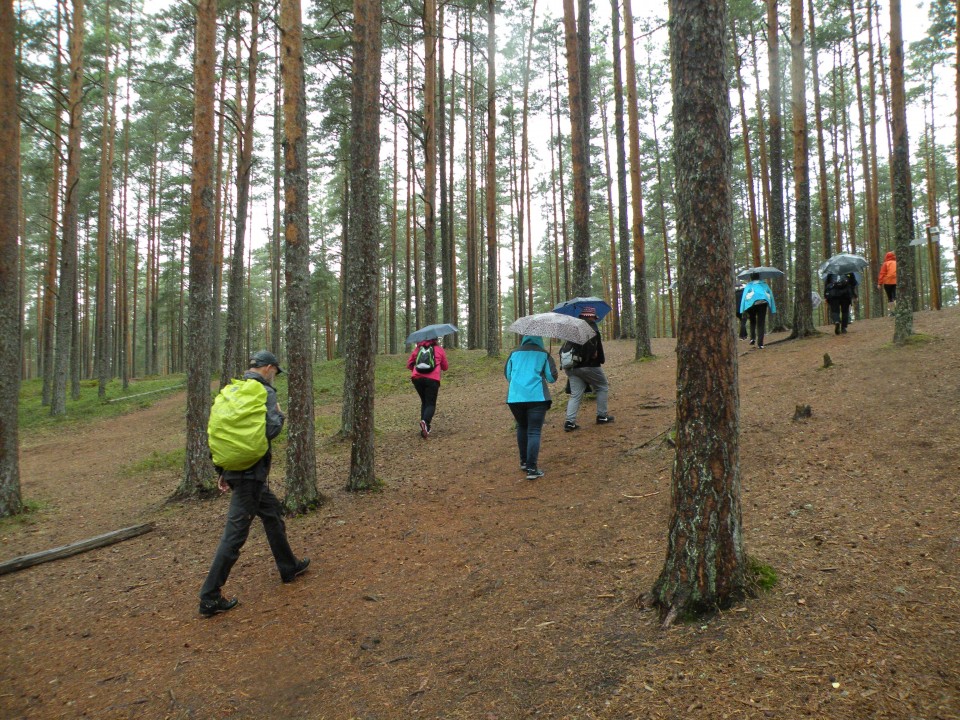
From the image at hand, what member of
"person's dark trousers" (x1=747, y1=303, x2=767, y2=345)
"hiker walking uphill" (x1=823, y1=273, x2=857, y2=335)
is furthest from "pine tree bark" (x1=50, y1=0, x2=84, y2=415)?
"hiker walking uphill" (x1=823, y1=273, x2=857, y2=335)

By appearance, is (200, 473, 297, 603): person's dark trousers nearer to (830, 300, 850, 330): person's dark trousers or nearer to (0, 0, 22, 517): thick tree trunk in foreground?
(0, 0, 22, 517): thick tree trunk in foreground

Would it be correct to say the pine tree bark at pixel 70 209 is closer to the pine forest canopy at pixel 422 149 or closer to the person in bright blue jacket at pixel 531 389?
the pine forest canopy at pixel 422 149

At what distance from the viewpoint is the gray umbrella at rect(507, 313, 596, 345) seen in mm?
6953

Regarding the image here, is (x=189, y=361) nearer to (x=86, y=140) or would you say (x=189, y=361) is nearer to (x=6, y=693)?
(x=6, y=693)

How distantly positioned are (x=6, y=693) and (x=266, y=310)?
5262 cm

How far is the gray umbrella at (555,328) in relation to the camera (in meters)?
6.95

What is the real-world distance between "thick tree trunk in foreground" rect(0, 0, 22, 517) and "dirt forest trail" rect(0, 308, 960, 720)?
854 mm

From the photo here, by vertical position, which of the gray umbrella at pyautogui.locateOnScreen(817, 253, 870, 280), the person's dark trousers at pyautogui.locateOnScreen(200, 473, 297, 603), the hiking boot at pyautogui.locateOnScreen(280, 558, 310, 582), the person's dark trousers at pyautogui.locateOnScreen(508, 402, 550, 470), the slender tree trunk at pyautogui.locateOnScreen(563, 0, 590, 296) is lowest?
the hiking boot at pyautogui.locateOnScreen(280, 558, 310, 582)

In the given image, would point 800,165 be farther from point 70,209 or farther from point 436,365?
point 70,209

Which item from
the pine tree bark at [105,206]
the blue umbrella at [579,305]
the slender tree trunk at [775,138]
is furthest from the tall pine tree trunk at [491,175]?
the pine tree bark at [105,206]

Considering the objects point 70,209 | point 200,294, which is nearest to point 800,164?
point 200,294

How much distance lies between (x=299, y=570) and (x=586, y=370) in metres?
5.08

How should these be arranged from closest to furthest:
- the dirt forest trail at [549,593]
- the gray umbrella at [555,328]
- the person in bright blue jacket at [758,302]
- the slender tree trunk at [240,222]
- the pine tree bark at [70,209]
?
the dirt forest trail at [549,593], the gray umbrella at [555,328], the person in bright blue jacket at [758,302], the slender tree trunk at [240,222], the pine tree bark at [70,209]

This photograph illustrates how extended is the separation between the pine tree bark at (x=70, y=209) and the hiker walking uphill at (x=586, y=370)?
16713 millimetres
